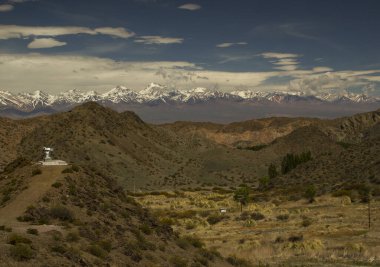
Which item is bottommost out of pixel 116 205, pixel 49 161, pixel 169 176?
pixel 169 176

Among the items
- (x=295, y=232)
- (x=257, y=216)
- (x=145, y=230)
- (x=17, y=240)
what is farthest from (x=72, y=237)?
(x=257, y=216)

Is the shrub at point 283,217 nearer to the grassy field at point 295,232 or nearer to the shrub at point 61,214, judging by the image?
the grassy field at point 295,232

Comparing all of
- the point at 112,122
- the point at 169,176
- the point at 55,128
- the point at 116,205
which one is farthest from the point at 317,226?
the point at 112,122

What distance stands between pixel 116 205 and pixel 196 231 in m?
22.0

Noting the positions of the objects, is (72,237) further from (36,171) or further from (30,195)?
(36,171)

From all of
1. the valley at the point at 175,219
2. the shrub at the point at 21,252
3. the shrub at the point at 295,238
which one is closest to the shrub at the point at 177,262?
the valley at the point at 175,219

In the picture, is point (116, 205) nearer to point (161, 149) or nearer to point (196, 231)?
point (196, 231)

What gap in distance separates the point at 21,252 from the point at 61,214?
8.39 m

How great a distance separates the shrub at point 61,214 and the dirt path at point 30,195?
1.75m

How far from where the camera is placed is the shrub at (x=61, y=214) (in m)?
26.5

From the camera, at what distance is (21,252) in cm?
1819

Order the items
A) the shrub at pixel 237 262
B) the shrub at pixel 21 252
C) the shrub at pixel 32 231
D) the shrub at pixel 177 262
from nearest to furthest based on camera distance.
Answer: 1. the shrub at pixel 21 252
2. the shrub at pixel 32 231
3. the shrub at pixel 177 262
4. the shrub at pixel 237 262

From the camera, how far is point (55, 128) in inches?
5625

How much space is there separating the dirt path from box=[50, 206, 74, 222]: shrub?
1754 millimetres
